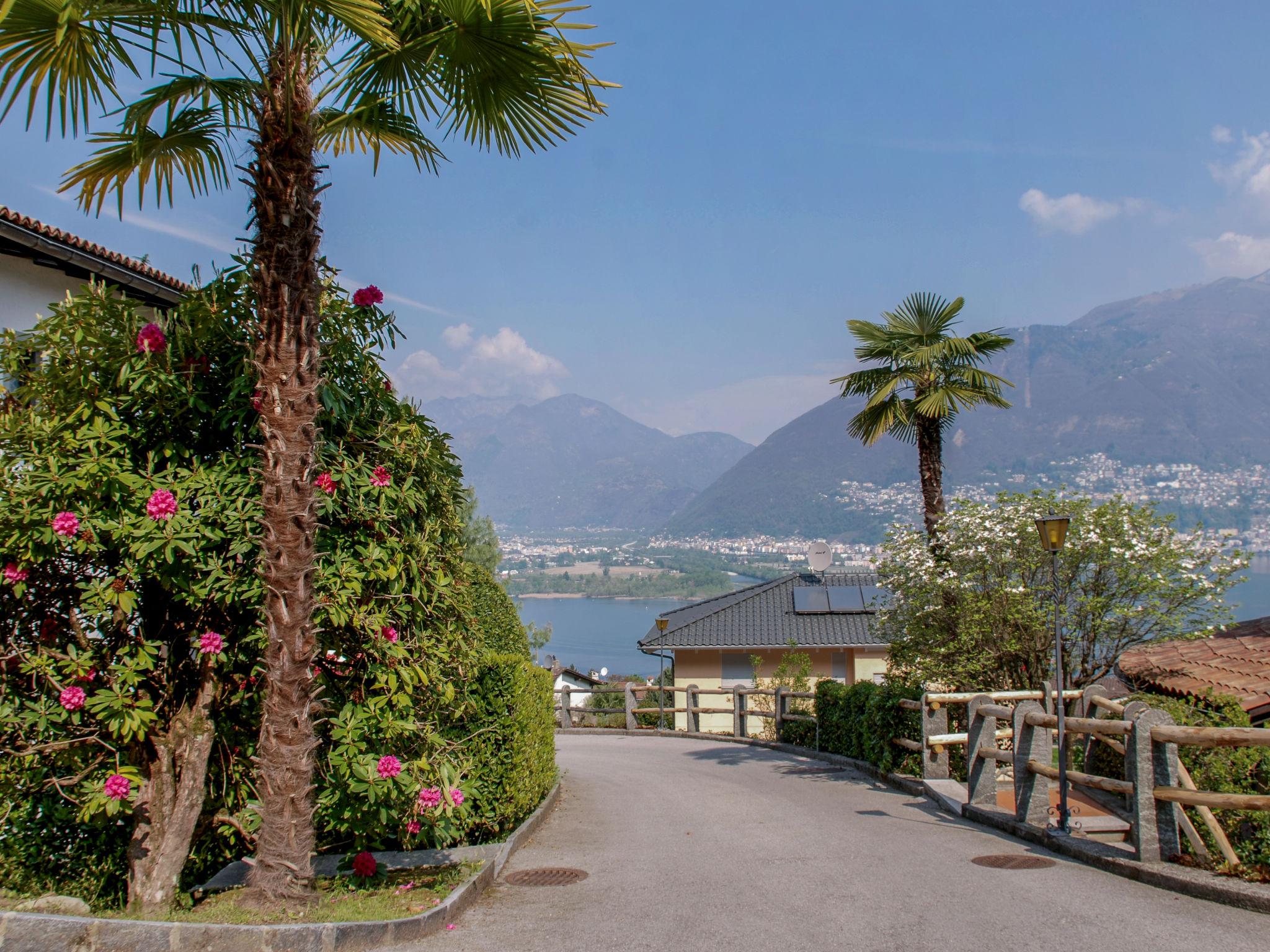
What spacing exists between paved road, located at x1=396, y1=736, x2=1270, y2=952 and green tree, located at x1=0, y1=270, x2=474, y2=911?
5.22ft

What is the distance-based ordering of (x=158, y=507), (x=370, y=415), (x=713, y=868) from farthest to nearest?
1. (x=713, y=868)
2. (x=370, y=415)
3. (x=158, y=507)

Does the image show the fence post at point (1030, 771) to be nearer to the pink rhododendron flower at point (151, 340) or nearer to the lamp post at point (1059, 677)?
the lamp post at point (1059, 677)

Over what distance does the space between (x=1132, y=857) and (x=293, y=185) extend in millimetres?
8044

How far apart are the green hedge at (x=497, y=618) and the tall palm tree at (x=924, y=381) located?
6925mm

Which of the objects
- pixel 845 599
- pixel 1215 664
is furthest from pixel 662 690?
pixel 1215 664

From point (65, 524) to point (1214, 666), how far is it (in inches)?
555

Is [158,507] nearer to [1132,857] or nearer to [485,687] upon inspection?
[485,687]

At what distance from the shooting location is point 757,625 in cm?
3431

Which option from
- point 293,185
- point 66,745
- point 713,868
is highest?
point 293,185

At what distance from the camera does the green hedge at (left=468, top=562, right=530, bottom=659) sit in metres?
15.0

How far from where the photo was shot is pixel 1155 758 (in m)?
7.78

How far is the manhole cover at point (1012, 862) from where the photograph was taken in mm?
8320

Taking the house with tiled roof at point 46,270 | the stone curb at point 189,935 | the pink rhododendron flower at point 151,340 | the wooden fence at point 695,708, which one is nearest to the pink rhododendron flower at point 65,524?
the pink rhododendron flower at point 151,340

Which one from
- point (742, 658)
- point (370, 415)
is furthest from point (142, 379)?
point (742, 658)
